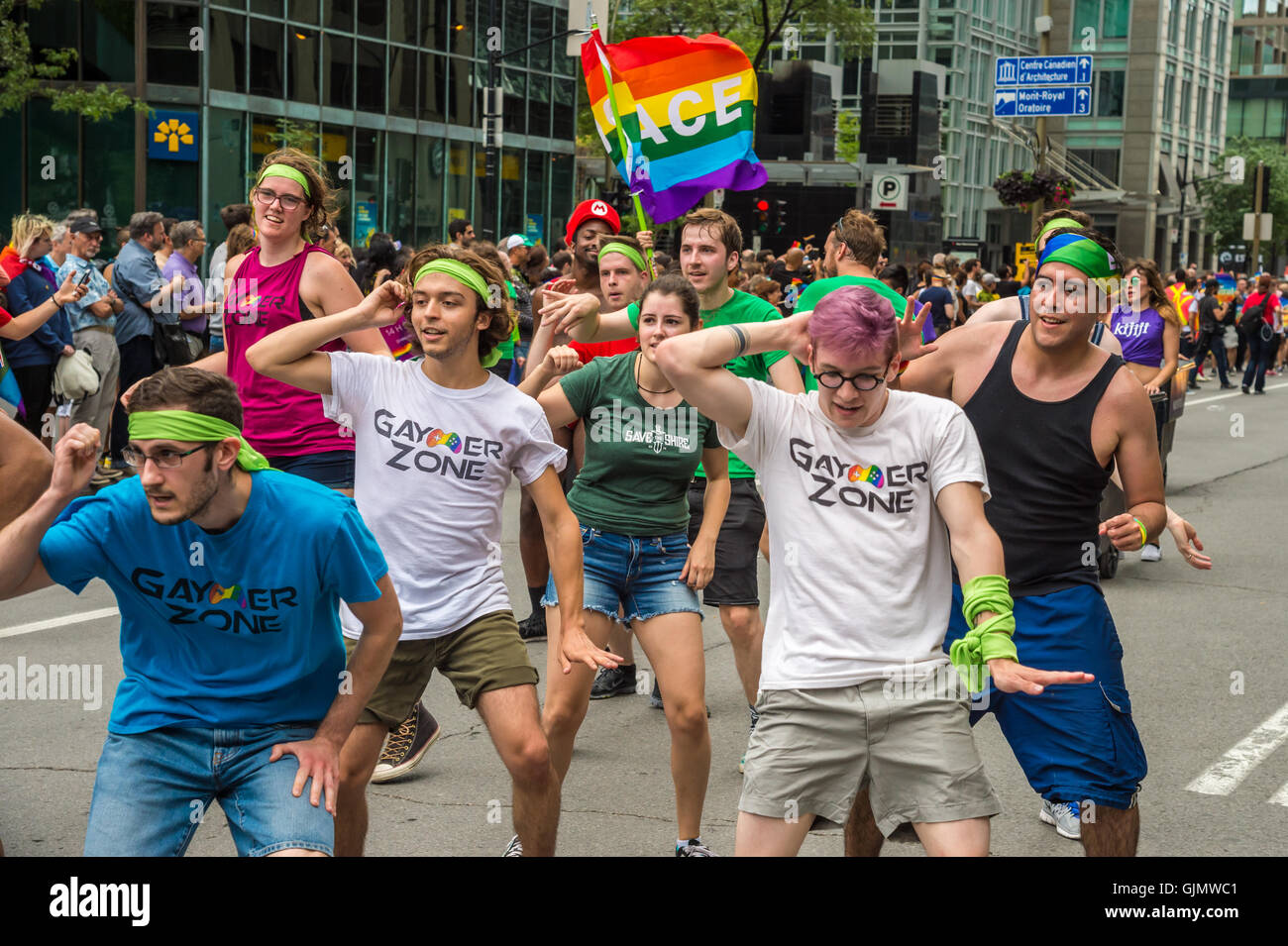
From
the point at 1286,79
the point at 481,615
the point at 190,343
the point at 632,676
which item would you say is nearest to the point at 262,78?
the point at 190,343

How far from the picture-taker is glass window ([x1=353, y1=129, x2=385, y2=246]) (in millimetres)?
31883

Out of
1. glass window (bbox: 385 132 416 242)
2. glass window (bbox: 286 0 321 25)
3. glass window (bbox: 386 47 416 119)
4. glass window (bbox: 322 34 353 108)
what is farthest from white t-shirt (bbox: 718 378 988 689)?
glass window (bbox: 386 47 416 119)

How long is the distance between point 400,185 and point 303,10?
4.46 metres

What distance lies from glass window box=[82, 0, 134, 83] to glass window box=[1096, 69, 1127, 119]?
6293cm

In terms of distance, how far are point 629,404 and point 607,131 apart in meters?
4.12

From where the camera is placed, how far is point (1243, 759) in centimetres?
631

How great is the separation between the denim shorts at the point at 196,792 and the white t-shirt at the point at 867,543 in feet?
3.76

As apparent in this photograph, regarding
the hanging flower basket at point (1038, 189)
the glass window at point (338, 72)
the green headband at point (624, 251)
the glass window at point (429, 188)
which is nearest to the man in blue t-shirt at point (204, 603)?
the green headband at point (624, 251)

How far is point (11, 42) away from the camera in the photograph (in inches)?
924

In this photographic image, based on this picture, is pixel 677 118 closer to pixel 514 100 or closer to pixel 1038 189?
pixel 1038 189

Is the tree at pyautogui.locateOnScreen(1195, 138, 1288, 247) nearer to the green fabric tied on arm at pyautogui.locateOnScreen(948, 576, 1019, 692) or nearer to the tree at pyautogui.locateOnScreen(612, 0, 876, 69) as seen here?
the tree at pyautogui.locateOnScreen(612, 0, 876, 69)

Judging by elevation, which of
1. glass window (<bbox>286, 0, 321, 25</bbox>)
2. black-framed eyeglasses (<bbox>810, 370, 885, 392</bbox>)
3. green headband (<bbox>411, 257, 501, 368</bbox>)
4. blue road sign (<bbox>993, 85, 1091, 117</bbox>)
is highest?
glass window (<bbox>286, 0, 321, 25</bbox>)

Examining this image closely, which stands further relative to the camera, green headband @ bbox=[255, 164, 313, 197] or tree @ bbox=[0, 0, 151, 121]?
tree @ bbox=[0, 0, 151, 121]

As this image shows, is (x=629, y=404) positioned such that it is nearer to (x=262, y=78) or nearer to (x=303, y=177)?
(x=303, y=177)
